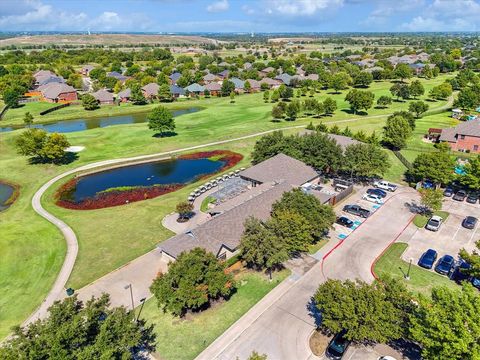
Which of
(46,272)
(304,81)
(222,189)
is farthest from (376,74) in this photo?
(46,272)

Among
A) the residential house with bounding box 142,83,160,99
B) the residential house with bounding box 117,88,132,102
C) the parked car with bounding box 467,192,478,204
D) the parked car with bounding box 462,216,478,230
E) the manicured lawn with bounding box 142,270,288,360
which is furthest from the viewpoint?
the residential house with bounding box 142,83,160,99

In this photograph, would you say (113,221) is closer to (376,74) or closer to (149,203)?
(149,203)

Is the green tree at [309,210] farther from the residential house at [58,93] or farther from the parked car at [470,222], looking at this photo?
the residential house at [58,93]

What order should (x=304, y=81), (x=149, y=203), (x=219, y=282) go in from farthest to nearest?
(x=304, y=81) < (x=149, y=203) < (x=219, y=282)

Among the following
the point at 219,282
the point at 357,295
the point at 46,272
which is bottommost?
the point at 46,272

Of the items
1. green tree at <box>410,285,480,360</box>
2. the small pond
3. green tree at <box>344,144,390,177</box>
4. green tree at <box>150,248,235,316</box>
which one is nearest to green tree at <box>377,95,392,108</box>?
green tree at <box>344,144,390,177</box>

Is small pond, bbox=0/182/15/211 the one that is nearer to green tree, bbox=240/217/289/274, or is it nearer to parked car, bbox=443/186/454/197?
green tree, bbox=240/217/289/274
